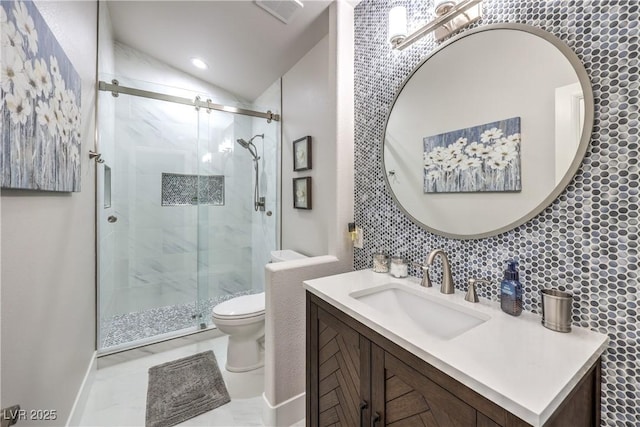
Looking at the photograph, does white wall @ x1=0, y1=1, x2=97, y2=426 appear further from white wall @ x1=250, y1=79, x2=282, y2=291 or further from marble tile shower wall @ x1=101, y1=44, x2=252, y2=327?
white wall @ x1=250, y1=79, x2=282, y2=291

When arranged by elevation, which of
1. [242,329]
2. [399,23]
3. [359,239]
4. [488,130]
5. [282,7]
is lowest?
[242,329]

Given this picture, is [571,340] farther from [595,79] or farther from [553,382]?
[595,79]

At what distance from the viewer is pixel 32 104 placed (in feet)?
2.80

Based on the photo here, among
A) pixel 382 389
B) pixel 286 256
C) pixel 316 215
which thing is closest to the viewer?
pixel 382 389

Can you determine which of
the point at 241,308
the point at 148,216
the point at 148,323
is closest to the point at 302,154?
the point at 241,308

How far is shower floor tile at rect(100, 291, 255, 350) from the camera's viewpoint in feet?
6.79

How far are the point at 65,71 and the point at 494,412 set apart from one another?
2008 millimetres

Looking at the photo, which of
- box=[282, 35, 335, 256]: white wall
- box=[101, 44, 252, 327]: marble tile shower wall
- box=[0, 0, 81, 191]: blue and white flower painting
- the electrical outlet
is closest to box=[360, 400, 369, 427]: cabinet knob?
the electrical outlet

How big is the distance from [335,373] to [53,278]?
4.28 feet

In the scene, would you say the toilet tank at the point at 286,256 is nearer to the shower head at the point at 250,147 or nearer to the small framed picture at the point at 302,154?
the small framed picture at the point at 302,154

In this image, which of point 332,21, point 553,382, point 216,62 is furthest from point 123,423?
point 216,62

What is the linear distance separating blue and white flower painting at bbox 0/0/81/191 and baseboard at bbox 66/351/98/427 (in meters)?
1.17

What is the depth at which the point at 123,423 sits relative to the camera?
1384 mm

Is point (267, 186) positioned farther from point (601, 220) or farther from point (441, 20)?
point (601, 220)
